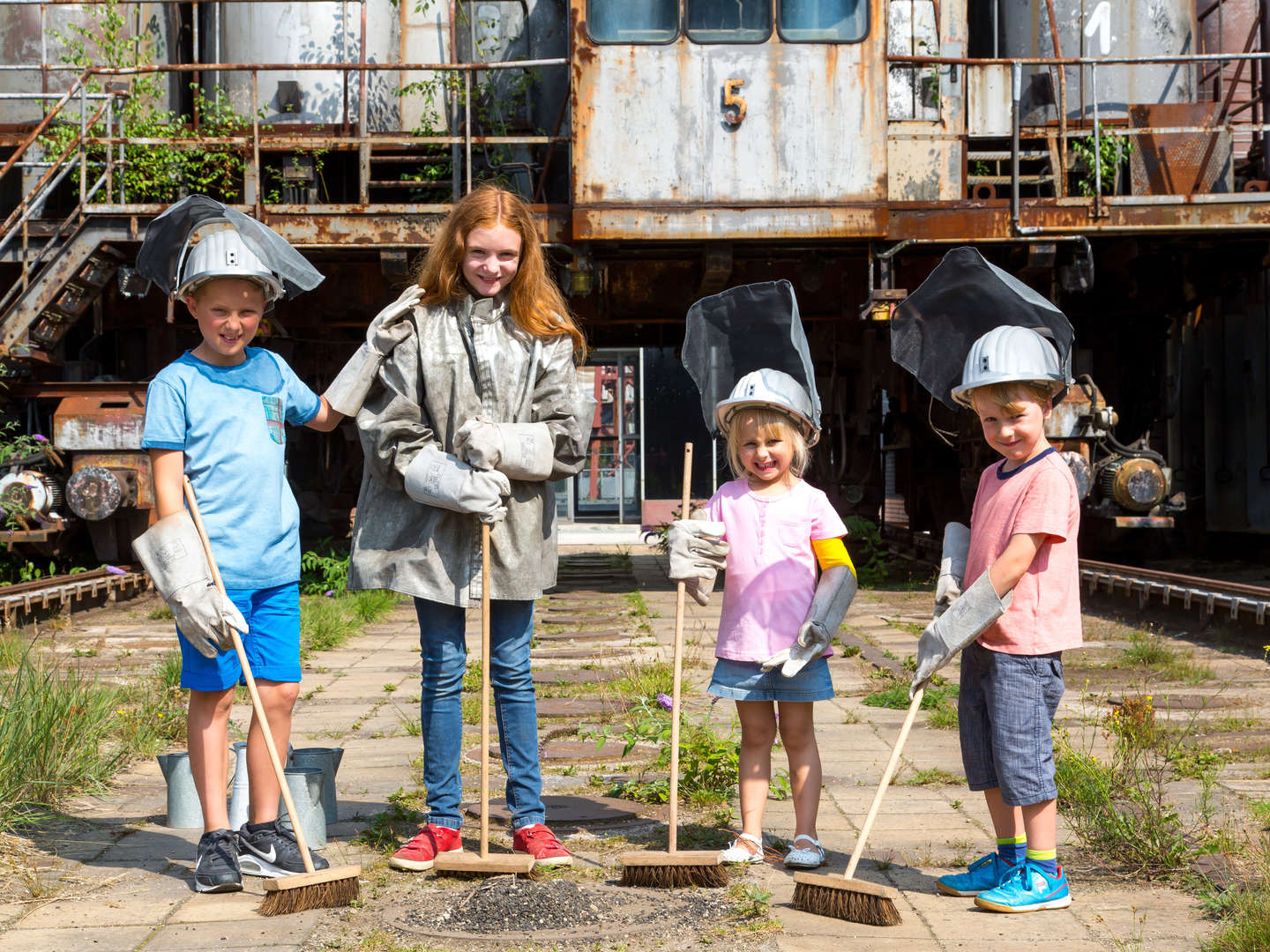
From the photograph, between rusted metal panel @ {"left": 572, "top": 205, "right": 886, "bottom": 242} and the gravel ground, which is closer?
the gravel ground

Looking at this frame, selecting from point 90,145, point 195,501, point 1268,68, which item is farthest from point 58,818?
point 1268,68

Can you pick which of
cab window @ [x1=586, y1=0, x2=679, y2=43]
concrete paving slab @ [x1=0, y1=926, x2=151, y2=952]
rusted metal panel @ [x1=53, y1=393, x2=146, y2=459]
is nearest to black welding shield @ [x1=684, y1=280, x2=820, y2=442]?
concrete paving slab @ [x1=0, y1=926, x2=151, y2=952]

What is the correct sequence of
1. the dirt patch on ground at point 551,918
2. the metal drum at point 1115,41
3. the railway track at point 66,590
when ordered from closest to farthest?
the dirt patch on ground at point 551,918 < the railway track at point 66,590 < the metal drum at point 1115,41

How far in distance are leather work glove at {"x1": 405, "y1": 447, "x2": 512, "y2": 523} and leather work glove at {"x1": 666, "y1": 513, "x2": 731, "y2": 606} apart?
50 cm

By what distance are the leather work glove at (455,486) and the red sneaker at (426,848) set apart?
2.96ft

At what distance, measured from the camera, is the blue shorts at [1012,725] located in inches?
128

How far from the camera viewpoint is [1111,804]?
3.74 meters

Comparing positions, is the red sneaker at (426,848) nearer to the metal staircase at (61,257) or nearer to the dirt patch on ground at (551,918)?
the dirt patch on ground at (551,918)

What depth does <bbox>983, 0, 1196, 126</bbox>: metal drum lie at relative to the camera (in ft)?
37.3

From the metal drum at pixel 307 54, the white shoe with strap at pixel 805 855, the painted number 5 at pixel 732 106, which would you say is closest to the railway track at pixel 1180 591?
the painted number 5 at pixel 732 106

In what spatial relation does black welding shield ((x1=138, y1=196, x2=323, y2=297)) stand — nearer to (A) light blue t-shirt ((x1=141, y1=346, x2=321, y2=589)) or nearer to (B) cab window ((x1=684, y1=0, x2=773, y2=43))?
(A) light blue t-shirt ((x1=141, y1=346, x2=321, y2=589))

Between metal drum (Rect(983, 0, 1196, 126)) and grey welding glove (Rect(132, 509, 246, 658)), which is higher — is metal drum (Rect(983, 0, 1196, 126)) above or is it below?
above

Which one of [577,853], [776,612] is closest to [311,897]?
[577,853]

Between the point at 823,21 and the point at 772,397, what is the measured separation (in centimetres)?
707
